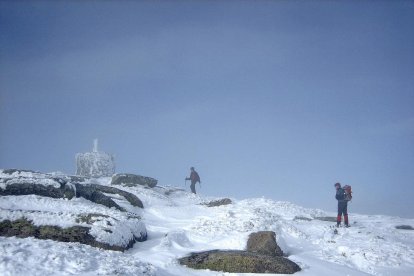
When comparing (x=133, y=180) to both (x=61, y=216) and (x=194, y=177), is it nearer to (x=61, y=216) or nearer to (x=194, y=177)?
(x=194, y=177)

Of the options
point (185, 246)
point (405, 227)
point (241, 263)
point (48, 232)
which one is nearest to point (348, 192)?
point (405, 227)

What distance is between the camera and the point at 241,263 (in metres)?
9.66

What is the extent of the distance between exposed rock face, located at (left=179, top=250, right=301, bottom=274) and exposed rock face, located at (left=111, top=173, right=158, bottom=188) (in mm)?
19310

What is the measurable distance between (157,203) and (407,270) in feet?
45.8

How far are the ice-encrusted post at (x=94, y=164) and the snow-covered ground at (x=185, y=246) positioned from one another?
25.4 meters

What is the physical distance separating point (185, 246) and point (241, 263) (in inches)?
118

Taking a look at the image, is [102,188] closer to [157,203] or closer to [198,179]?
[157,203]

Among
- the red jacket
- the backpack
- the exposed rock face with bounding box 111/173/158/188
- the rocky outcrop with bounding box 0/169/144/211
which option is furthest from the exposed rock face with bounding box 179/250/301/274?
the red jacket

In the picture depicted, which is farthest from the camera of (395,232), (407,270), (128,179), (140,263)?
(128,179)

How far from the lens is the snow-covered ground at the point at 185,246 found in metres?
7.10

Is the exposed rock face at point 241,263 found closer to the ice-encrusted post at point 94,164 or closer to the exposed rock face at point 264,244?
the exposed rock face at point 264,244

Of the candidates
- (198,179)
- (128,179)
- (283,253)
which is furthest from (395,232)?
(128,179)

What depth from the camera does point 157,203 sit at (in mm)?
21297

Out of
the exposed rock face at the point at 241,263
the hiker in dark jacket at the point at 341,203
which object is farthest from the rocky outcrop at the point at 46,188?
the hiker in dark jacket at the point at 341,203
